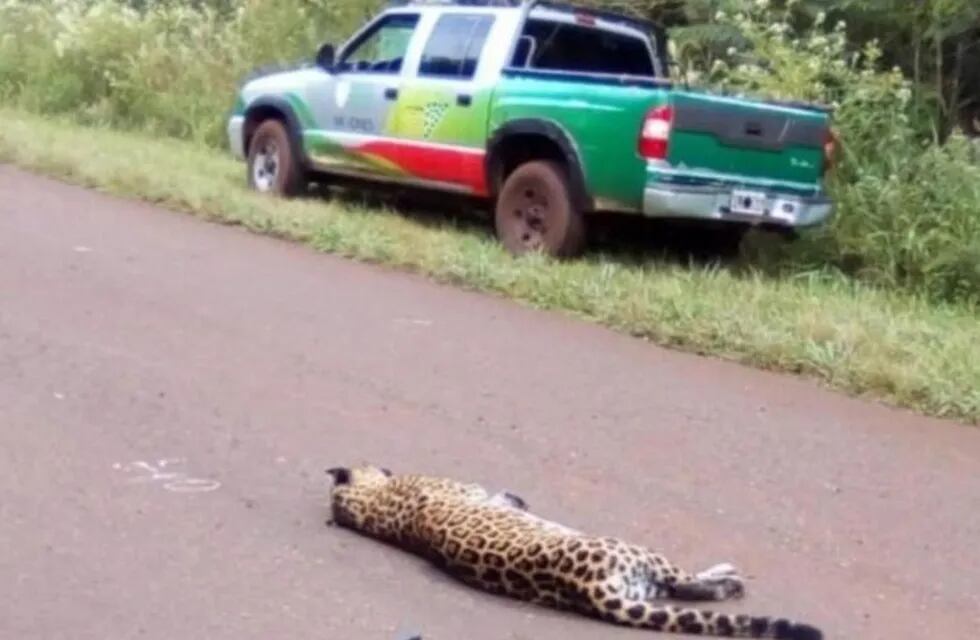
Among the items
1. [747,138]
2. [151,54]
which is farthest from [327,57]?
[151,54]

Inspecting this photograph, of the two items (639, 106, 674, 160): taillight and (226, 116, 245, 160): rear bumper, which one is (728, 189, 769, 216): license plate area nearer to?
(639, 106, 674, 160): taillight

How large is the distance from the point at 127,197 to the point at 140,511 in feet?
30.4

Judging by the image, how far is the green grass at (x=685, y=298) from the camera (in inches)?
406

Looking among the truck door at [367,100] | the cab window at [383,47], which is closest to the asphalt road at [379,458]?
the truck door at [367,100]

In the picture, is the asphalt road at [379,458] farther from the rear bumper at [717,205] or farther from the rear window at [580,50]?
the rear window at [580,50]

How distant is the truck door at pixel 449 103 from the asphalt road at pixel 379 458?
6.87ft

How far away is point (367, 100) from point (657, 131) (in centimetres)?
339

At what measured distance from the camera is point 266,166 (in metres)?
16.8

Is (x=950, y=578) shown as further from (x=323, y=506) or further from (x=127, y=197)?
(x=127, y=197)

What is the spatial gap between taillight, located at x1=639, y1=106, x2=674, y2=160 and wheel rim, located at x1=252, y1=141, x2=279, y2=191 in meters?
4.52

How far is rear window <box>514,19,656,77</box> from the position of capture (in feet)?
Result: 48.2

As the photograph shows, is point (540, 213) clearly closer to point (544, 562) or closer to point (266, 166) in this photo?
point (266, 166)

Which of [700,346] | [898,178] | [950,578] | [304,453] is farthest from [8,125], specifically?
[950,578]

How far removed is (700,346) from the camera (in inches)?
435
